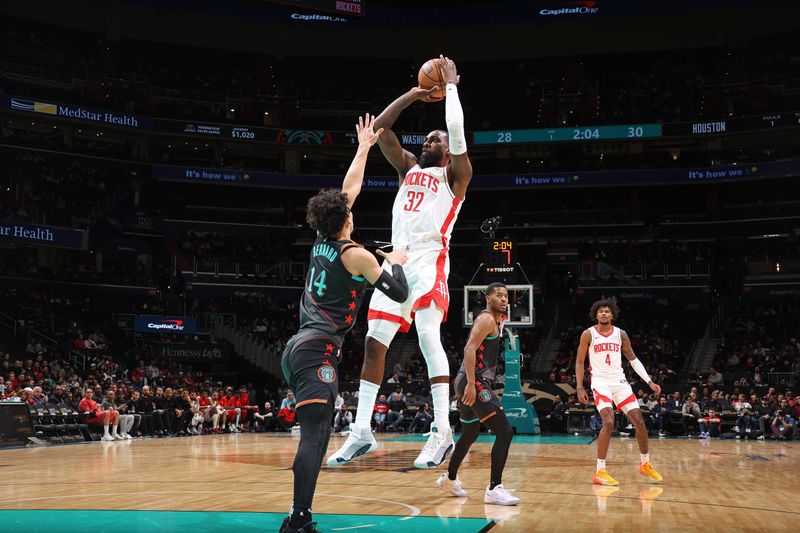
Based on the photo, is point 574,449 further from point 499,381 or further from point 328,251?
point 328,251

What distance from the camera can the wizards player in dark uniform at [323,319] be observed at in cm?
534

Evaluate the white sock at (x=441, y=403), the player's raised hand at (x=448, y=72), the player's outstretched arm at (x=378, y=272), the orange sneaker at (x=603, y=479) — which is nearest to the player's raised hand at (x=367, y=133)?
the player's raised hand at (x=448, y=72)

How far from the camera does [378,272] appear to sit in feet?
17.7

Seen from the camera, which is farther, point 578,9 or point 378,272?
point 578,9

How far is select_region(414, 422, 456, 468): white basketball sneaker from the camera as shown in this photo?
22.0ft

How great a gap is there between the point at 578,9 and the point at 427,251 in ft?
99.5

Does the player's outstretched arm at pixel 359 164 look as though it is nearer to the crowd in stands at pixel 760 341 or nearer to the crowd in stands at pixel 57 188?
the crowd in stands at pixel 760 341

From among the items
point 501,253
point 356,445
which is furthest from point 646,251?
point 356,445

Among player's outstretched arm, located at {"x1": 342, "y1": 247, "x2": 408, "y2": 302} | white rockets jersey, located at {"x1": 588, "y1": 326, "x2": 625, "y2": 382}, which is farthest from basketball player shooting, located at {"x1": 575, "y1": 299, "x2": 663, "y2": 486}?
player's outstretched arm, located at {"x1": 342, "y1": 247, "x2": 408, "y2": 302}

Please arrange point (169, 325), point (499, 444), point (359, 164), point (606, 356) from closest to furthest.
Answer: point (359, 164)
point (499, 444)
point (606, 356)
point (169, 325)

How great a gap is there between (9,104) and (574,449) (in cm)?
2551

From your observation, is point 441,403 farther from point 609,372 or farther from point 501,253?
point 501,253

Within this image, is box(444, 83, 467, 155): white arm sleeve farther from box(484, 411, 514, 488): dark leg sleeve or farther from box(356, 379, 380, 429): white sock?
box(484, 411, 514, 488): dark leg sleeve

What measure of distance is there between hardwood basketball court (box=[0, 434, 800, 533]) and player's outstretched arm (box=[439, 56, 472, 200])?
9.07 feet
